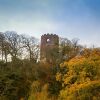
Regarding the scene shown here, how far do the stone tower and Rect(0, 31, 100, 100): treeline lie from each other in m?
0.44

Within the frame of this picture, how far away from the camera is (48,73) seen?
40.5 m

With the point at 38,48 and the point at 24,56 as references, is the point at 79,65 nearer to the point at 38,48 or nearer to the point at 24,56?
the point at 24,56

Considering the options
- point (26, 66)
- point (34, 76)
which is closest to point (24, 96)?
point (34, 76)

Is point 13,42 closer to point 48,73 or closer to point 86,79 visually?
point 48,73

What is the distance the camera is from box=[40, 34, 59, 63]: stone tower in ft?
161

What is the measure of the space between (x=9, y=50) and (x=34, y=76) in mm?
13734

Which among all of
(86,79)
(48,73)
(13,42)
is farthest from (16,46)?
(86,79)

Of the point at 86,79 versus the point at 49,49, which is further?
the point at 49,49

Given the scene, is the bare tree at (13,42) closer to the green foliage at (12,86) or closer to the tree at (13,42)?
the tree at (13,42)

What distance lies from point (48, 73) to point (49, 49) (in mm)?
11854

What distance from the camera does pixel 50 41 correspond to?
65812 mm

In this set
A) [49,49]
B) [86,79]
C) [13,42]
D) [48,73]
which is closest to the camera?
[86,79]

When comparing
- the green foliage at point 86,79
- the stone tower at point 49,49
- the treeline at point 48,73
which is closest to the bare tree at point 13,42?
the treeline at point 48,73

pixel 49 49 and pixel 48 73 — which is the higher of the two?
pixel 49 49
